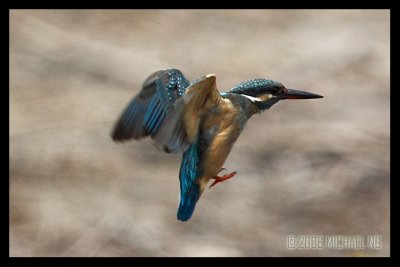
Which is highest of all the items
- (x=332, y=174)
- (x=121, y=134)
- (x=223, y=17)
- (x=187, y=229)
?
(x=223, y=17)

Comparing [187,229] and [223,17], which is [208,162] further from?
[223,17]

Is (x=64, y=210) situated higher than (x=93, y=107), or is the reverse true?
(x=93, y=107)

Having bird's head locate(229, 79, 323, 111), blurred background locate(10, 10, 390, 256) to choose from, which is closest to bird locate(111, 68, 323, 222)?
bird's head locate(229, 79, 323, 111)

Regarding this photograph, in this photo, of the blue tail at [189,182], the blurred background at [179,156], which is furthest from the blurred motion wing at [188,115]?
the blurred background at [179,156]

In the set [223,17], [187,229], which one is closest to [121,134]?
[187,229]

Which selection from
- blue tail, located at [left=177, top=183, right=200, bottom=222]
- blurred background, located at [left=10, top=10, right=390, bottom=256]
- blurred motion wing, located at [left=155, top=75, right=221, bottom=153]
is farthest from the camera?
blurred background, located at [left=10, top=10, right=390, bottom=256]

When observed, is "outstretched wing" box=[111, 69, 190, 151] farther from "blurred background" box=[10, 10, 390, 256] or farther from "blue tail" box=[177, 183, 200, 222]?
"blurred background" box=[10, 10, 390, 256]

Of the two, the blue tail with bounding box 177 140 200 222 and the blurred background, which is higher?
the blurred background
